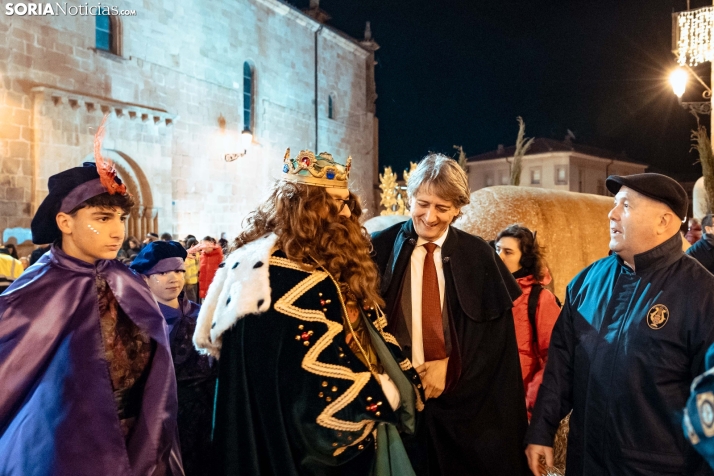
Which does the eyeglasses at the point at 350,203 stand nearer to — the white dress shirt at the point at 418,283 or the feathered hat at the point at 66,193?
the white dress shirt at the point at 418,283

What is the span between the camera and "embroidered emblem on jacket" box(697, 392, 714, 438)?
1146mm

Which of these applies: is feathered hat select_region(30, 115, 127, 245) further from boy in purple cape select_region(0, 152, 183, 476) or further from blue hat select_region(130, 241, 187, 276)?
blue hat select_region(130, 241, 187, 276)

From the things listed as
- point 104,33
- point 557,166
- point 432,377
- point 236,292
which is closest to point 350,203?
point 236,292

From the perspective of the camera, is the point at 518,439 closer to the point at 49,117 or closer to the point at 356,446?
the point at 356,446

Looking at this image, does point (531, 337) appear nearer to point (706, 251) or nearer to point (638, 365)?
point (638, 365)

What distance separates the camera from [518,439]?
2814 millimetres

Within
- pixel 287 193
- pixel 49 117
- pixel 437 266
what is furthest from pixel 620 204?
pixel 49 117

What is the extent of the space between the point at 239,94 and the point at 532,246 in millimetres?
16277

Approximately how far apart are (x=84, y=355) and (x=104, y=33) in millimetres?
14201

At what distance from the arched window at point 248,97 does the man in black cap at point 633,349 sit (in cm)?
1800

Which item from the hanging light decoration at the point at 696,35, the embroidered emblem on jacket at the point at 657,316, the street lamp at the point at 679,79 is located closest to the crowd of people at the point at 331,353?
the embroidered emblem on jacket at the point at 657,316

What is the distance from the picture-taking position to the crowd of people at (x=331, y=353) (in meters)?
Answer: 2.10

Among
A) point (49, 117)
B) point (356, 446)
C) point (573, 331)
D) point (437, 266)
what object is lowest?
point (356, 446)

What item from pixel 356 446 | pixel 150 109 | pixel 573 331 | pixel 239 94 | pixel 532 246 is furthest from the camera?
pixel 239 94
